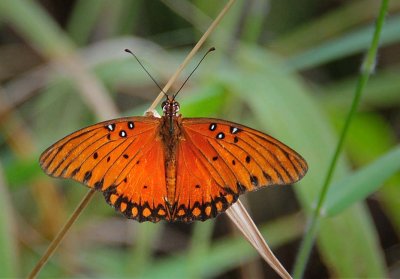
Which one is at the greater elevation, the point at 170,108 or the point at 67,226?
the point at 170,108

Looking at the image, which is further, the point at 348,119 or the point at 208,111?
the point at 208,111

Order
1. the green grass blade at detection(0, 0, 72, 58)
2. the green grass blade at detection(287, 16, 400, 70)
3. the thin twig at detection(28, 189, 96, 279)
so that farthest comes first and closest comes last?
the green grass blade at detection(0, 0, 72, 58) < the green grass blade at detection(287, 16, 400, 70) < the thin twig at detection(28, 189, 96, 279)

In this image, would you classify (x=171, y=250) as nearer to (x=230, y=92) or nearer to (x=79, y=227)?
(x=79, y=227)

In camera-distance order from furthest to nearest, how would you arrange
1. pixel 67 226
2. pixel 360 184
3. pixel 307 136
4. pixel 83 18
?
pixel 83 18
pixel 307 136
pixel 360 184
pixel 67 226

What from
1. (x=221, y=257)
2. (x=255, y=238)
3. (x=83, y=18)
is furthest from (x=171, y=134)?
(x=83, y=18)

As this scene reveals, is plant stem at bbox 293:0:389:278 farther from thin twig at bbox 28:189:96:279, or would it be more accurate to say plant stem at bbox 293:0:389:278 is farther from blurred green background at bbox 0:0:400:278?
thin twig at bbox 28:189:96:279

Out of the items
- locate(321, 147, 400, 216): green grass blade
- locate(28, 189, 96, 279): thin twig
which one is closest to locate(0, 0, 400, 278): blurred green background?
locate(321, 147, 400, 216): green grass blade

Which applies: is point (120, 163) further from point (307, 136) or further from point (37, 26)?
point (37, 26)
